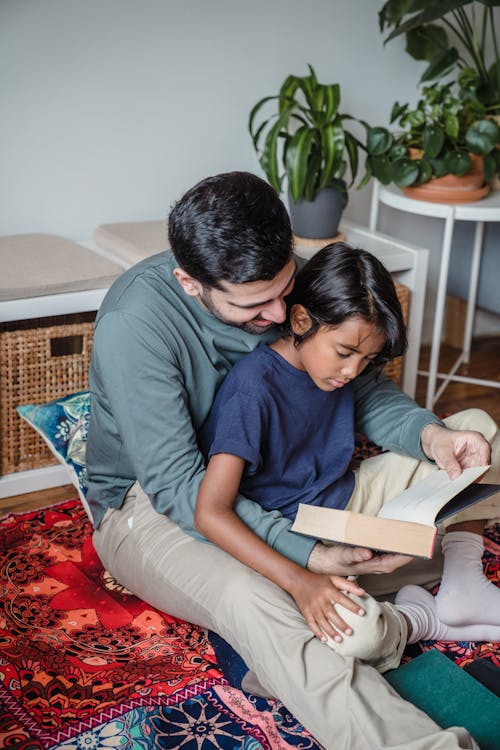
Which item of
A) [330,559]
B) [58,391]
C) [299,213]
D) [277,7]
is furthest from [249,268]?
[277,7]

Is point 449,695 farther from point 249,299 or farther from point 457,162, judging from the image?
point 457,162

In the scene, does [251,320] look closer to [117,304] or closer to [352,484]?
[117,304]

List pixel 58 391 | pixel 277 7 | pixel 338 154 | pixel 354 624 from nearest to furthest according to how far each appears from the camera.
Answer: pixel 354 624
pixel 58 391
pixel 338 154
pixel 277 7

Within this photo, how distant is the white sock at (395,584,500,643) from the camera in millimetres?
1451

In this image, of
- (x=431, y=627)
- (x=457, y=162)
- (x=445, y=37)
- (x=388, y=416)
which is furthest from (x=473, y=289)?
(x=431, y=627)

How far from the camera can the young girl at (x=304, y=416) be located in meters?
1.27

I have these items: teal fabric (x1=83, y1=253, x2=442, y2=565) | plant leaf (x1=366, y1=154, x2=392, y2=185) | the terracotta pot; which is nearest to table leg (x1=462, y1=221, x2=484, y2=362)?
the terracotta pot

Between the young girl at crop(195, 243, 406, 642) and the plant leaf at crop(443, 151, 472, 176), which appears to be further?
the plant leaf at crop(443, 151, 472, 176)

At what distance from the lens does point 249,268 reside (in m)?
1.26

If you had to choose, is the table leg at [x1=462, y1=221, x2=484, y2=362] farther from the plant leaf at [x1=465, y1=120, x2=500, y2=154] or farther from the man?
the man

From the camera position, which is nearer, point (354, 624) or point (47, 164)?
point (354, 624)

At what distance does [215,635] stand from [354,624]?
321 mm

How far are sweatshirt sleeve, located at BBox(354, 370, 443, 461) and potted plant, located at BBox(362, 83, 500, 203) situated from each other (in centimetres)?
77

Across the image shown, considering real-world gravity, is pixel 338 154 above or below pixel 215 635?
above
